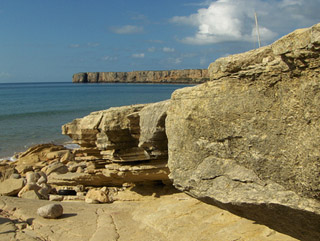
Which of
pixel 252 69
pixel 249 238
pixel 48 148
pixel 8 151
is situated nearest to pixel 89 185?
pixel 249 238

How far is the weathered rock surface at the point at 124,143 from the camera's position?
633cm

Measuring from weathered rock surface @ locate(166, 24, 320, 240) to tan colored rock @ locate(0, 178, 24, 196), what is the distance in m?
6.37

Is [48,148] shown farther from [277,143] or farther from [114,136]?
[277,143]

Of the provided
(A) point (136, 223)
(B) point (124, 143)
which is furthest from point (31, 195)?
(A) point (136, 223)

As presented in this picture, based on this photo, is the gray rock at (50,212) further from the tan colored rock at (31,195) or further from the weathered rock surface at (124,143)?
the tan colored rock at (31,195)

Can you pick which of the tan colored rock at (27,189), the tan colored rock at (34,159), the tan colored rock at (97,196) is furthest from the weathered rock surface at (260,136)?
the tan colored rock at (34,159)

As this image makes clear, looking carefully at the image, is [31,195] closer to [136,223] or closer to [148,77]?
[136,223]

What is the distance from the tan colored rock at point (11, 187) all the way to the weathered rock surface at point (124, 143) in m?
1.69

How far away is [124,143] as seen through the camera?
7.62 metres

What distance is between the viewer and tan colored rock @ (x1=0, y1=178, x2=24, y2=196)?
906 cm

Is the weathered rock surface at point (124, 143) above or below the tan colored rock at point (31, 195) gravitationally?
above

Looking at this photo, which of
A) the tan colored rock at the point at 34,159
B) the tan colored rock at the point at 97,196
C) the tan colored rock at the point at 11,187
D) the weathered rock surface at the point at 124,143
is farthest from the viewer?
the tan colored rock at the point at 34,159

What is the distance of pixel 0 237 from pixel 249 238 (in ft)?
12.8

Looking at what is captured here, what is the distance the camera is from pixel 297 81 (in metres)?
3.15
